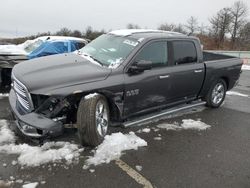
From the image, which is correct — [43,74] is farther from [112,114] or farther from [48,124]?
[112,114]

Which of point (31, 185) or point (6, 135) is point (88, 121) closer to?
point (31, 185)

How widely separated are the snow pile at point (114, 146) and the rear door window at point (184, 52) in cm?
190

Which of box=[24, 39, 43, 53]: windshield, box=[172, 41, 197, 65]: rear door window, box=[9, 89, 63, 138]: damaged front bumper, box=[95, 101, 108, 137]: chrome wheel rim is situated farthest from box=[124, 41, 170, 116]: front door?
box=[24, 39, 43, 53]: windshield

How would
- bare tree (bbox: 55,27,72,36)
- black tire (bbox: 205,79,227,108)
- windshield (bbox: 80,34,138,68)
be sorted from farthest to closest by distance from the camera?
bare tree (bbox: 55,27,72,36), black tire (bbox: 205,79,227,108), windshield (bbox: 80,34,138,68)

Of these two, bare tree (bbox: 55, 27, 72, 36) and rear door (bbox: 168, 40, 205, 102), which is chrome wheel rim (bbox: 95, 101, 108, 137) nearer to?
rear door (bbox: 168, 40, 205, 102)

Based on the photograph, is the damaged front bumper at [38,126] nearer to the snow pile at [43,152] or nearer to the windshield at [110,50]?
the snow pile at [43,152]

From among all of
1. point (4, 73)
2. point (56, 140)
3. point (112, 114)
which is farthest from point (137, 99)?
point (4, 73)

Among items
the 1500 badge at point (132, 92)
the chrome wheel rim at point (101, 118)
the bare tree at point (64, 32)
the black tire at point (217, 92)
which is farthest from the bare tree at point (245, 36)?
the chrome wheel rim at point (101, 118)

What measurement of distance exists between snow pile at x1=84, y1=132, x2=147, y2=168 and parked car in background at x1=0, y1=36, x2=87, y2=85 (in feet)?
12.6

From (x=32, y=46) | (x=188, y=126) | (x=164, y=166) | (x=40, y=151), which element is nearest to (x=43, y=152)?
(x=40, y=151)

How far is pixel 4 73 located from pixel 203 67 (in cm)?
476

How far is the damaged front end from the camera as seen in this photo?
4.50 metres

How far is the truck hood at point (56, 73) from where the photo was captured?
183 inches

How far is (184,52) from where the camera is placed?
6730 millimetres
